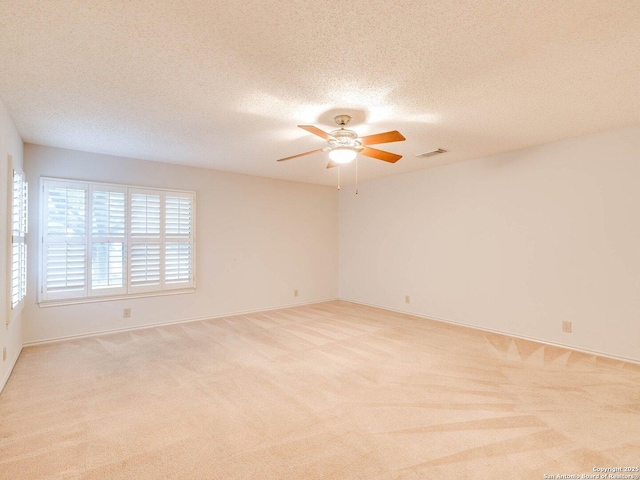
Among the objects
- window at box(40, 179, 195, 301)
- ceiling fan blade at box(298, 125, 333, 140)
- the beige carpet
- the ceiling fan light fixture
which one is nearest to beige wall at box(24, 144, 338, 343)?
window at box(40, 179, 195, 301)

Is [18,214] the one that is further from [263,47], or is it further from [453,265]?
[453,265]

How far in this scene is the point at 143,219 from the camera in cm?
471

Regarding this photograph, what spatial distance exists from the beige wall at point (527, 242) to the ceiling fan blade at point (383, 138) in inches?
97.3

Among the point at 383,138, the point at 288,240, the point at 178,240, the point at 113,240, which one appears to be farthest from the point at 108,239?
the point at 383,138

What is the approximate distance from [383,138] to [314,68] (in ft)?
2.86

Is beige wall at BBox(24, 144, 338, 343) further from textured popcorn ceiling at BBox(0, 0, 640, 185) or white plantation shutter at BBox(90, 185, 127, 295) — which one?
textured popcorn ceiling at BBox(0, 0, 640, 185)

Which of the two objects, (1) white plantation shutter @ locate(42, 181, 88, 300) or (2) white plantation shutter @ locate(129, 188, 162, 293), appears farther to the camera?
(2) white plantation shutter @ locate(129, 188, 162, 293)

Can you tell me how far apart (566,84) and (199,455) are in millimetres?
3610

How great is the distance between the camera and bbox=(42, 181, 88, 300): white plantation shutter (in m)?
4.05

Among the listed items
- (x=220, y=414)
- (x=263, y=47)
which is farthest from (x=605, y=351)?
(x=263, y=47)

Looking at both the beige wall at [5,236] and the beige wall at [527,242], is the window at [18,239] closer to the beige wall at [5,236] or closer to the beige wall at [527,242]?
the beige wall at [5,236]

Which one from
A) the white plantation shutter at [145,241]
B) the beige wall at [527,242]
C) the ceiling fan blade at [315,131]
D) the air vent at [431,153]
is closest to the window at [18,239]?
the white plantation shutter at [145,241]

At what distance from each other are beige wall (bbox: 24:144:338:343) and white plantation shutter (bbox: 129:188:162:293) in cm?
20

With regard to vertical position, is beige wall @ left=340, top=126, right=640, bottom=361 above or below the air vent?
below
